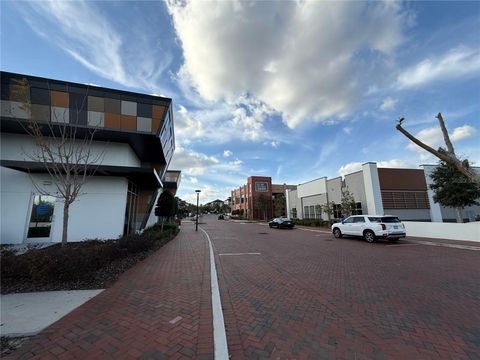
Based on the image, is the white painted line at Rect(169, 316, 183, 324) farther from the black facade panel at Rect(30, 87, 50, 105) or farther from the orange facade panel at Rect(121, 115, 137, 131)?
the black facade panel at Rect(30, 87, 50, 105)

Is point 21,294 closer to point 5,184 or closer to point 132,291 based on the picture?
point 132,291

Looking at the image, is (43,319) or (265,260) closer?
(43,319)

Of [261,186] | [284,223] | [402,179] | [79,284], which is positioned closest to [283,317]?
[79,284]

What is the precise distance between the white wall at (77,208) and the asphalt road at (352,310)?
905cm

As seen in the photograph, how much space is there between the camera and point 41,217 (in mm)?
12695

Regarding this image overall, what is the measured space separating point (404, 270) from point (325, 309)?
4926mm

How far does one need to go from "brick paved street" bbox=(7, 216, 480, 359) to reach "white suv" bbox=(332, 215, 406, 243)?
267 inches

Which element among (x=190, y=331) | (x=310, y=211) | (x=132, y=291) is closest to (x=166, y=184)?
(x=310, y=211)

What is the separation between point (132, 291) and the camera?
5.50 meters

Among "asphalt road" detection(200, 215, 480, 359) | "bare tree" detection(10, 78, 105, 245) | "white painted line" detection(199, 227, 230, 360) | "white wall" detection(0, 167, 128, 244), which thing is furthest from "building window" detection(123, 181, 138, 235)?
"white painted line" detection(199, 227, 230, 360)

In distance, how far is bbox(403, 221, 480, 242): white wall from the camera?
14.4 metres

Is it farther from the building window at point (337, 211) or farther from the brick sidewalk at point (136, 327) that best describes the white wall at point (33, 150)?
the building window at point (337, 211)

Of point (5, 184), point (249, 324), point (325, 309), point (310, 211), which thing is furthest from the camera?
point (310, 211)

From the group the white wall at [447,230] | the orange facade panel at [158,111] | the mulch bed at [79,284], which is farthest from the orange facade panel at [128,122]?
the white wall at [447,230]
